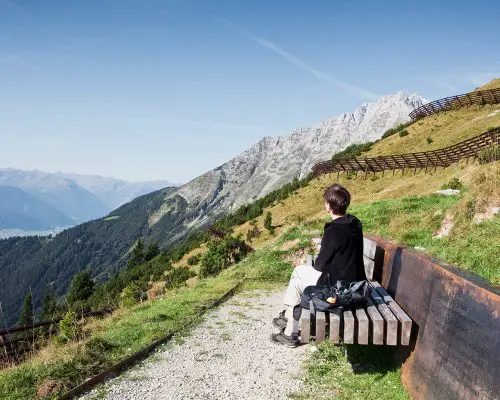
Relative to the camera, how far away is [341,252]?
709 centimetres

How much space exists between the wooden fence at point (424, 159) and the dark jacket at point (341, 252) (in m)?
20.7

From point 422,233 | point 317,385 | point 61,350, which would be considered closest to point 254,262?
point 422,233

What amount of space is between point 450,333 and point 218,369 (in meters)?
4.25

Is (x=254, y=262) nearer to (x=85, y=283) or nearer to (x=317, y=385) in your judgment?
(x=317, y=385)

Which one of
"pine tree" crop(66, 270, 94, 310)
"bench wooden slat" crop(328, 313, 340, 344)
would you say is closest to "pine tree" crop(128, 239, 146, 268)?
"pine tree" crop(66, 270, 94, 310)

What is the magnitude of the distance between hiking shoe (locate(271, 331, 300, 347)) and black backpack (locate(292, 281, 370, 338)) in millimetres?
2031

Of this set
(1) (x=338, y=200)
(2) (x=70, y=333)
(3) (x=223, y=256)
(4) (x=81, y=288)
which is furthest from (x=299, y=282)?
(4) (x=81, y=288)

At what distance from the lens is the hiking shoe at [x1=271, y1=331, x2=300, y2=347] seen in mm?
8578

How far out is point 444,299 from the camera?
5.19 meters

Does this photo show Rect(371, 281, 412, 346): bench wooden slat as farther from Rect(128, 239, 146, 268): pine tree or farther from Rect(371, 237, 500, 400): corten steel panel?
Rect(128, 239, 146, 268): pine tree

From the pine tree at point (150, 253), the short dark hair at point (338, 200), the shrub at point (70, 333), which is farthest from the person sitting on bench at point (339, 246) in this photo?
the pine tree at point (150, 253)

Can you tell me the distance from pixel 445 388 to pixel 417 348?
1027 millimetres

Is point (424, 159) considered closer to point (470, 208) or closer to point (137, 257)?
point (470, 208)

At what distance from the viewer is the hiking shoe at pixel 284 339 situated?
8.58 meters
